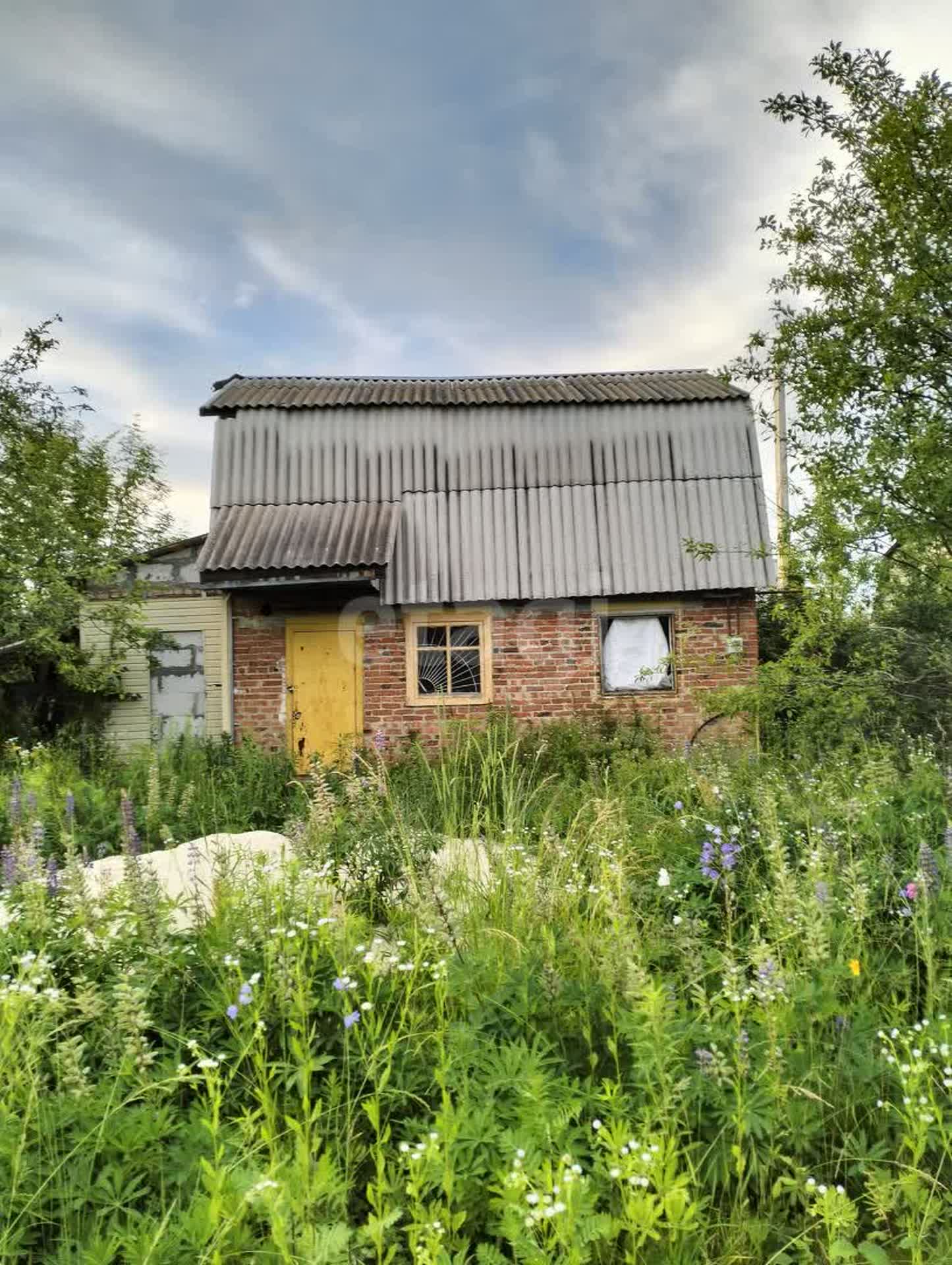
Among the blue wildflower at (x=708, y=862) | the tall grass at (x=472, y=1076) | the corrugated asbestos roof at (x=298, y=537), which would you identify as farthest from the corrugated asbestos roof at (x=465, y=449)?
the tall grass at (x=472, y=1076)

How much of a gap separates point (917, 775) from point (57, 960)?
4.80 m

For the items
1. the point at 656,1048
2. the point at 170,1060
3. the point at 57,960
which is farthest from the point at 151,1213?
the point at 656,1048

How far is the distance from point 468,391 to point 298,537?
3.98 metres

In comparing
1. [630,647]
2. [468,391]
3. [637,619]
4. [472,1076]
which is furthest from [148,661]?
[472,1076]

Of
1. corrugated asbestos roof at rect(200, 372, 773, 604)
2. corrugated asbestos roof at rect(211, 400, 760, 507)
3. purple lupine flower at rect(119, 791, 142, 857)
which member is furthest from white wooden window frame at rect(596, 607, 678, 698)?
purple lupine flower at rect(119, 791, 142, 857)

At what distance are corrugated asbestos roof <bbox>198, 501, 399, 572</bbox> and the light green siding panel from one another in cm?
185

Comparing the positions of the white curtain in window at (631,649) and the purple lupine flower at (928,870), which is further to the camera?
the white curtain in window at (631,649)

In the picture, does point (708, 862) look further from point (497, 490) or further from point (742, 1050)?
point (497, 490)

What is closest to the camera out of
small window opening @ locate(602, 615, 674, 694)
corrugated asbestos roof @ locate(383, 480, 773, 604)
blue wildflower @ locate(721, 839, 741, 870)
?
blue wildflower @ locate(721, 839, 741, 870)

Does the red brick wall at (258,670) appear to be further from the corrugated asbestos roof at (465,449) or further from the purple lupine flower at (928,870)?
the purple lupine flower at (928,870)

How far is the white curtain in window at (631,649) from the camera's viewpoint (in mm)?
11695

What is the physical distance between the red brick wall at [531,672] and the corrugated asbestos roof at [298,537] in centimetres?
113

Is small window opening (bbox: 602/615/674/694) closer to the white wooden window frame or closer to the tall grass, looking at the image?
the white wooden window frame

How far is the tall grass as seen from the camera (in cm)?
183
